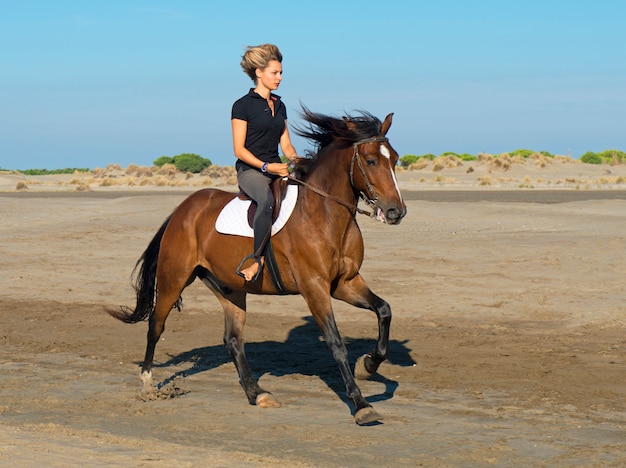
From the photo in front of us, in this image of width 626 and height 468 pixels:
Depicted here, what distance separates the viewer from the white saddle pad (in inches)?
337

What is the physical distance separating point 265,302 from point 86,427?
709 centimetres

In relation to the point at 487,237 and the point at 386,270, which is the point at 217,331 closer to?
the point at 386,270

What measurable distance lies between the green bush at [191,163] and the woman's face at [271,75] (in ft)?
Answer: 229

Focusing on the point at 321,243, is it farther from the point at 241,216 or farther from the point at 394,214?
the point at 241,216

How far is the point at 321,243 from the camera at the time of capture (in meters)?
8.25

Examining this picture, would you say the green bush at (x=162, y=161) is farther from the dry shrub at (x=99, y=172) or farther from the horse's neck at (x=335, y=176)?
the horse's neck at (x=335, y=176)

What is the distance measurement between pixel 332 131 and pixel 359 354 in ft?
11.2

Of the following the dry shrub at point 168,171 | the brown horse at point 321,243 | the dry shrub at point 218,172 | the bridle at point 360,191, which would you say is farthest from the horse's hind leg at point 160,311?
the dry shrub at point 168,171

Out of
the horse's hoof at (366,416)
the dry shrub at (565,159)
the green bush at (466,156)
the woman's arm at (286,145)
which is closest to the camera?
the horse's hoof at (366,416)

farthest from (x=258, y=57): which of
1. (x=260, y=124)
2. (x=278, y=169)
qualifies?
(x=278, y=169)

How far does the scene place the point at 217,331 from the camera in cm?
1289

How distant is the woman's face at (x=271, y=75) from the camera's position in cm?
873

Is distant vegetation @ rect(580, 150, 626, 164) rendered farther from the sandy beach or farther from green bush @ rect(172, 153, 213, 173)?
the sandy beach

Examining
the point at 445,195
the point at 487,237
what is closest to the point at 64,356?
the point at 487,237
